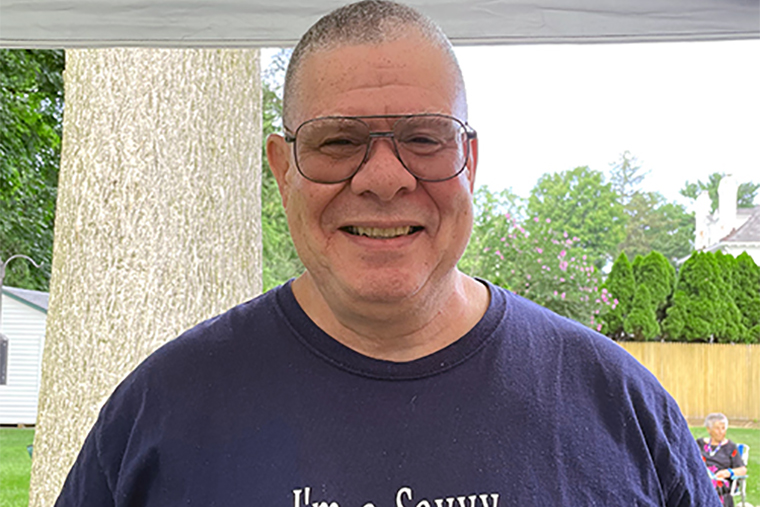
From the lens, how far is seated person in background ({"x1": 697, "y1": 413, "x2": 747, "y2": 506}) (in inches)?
314

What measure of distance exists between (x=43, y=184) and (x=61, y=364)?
7822mm

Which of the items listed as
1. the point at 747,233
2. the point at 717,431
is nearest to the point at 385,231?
the point at 717,431

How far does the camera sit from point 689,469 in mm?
1325

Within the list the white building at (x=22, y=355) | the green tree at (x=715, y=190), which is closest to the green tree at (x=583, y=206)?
the green tree at (x=715, y=190)

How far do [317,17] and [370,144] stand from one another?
80cm

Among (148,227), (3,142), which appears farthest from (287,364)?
(3,142)

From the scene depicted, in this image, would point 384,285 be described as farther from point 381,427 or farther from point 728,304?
point 728,304

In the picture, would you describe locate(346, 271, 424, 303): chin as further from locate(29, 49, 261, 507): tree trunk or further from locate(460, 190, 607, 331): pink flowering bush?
locate(460, 190, 607, 331): pink flowering bush

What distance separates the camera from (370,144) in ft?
3.78

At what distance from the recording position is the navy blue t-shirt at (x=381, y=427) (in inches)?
47.8

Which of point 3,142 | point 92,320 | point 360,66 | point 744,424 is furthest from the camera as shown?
point 744,424

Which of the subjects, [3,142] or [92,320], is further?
[3,142]

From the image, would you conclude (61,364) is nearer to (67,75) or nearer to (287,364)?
(67,75)

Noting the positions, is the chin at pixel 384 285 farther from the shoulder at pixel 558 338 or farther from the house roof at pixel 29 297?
the house roof at pixel 29 297
